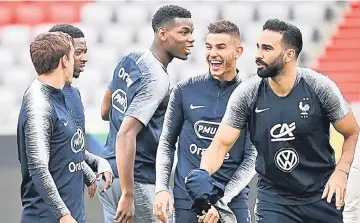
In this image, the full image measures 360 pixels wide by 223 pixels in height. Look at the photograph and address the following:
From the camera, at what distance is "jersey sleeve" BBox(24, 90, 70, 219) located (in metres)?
4.29

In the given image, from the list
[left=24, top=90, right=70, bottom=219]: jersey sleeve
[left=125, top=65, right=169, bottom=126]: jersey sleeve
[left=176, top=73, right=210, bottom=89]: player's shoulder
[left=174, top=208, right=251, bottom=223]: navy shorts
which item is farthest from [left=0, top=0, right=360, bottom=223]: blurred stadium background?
[left=24, top=90, right=70, bottom=219]: jersey sleeve

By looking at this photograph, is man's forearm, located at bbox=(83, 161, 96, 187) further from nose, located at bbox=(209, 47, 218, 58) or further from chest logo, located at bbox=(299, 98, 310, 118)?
chest logo, located at bbox=(299, 98, 310, 118)

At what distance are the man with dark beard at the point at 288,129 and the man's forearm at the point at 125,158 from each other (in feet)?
2.03

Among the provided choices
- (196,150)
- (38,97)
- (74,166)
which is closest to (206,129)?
(196,150)

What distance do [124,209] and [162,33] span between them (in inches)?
45.4

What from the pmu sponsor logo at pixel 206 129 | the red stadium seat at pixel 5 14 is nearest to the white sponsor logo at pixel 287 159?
the pmu sponsor logo at pixel 206 129

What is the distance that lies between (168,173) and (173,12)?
1.14 metres

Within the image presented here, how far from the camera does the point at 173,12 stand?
18.6 ft

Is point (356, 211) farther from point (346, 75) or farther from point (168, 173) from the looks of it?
point (346, 75)

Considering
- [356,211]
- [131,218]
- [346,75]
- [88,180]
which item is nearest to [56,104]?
[88,180]

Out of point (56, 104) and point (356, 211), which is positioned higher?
point (56, 104)

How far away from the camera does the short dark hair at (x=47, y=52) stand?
14.5 feet

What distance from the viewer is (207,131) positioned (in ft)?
16.5

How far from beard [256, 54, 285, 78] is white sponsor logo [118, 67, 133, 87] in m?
1.00
